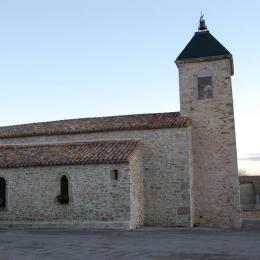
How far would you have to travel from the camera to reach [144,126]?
1988 centimetres

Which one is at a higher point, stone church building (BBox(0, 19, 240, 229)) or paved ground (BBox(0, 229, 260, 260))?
stone church building (BBox(0, 19, 240, 229))

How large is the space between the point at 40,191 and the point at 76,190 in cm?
176

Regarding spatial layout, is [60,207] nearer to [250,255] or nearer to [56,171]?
[56,171]

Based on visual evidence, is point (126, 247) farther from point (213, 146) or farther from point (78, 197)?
point (213, 146)

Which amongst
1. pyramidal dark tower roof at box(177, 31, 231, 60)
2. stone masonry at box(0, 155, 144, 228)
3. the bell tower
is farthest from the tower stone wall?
stone masonry at box(0, 155, 144, 228)

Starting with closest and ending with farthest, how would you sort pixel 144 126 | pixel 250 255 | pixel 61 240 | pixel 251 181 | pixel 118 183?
pixel 250 255, pixel 61 240, pixel 118 183, pixel 144 126, pixel 251 181

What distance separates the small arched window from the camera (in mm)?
20828

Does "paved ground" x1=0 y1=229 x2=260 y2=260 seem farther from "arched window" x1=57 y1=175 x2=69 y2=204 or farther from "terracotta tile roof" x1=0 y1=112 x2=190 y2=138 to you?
"terracotta tile roof" x1=0 y1=112 x2=190 y2=138

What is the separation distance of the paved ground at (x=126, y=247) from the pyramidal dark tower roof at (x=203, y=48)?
10.1m

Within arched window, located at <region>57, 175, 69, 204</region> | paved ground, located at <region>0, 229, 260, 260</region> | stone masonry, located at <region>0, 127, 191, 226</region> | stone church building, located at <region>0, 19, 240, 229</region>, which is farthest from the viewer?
stone masonry, located at <region>0, 127, 191, 226</region>

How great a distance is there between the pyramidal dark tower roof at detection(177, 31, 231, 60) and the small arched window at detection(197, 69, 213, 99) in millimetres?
880

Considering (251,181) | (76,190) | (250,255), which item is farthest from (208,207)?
(251,181)

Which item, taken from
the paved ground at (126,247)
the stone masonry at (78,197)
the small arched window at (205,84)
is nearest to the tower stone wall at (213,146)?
the small arched window at (205,84)

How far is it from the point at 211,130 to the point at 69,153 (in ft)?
23.1
